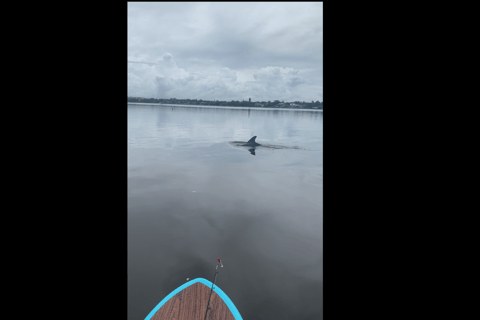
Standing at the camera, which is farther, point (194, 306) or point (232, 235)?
point (232, 235)

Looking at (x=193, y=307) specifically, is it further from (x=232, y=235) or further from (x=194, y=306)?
(x=232, y=235)

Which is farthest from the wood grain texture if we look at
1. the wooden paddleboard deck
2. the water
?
the water

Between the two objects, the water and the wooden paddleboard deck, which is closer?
the wooden paddleboard deck

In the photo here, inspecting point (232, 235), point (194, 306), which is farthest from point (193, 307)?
point (232, 235)

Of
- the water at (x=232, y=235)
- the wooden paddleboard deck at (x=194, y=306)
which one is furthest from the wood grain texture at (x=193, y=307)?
the water at (x=232, y=235)

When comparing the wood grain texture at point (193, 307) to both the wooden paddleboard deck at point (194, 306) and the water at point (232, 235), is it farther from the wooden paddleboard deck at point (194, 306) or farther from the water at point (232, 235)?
the water at point (232, 235)

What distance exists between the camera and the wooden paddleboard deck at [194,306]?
8.21m

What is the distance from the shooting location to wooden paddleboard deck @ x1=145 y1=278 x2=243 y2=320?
26.9 ft

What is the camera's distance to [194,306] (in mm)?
8656

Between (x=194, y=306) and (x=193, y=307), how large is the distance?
6cm

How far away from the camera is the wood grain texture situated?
26.9ft

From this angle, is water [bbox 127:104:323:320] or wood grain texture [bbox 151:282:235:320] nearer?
wood grain texture [bbox 151:282:235:320]

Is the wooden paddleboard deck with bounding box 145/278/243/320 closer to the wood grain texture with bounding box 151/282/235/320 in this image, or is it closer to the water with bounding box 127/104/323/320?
the wood grain texture with bounding box 151/282/235/320
